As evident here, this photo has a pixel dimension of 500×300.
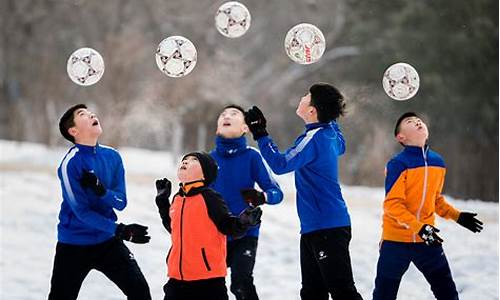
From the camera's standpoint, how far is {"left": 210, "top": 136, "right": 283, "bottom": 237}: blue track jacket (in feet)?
20.4

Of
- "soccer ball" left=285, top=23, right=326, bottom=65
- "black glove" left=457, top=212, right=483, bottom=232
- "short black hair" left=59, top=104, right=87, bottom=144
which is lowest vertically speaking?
"black glove" left=457, top=212, right=483, bottom=232

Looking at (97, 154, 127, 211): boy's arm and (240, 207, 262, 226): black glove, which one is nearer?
(240, 207, 262, 226): black glove

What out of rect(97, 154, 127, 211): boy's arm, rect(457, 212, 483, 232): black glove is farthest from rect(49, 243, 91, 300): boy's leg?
rect(457, 212, 483, 232): black glove

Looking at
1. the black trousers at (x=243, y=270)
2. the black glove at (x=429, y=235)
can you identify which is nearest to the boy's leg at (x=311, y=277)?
the black trousers at (x=243, y=270)

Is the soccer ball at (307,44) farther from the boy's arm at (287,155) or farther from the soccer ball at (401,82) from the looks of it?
the boy's arm at (287,155)

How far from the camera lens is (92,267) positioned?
5.73 metres

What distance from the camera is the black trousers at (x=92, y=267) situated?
571 cm

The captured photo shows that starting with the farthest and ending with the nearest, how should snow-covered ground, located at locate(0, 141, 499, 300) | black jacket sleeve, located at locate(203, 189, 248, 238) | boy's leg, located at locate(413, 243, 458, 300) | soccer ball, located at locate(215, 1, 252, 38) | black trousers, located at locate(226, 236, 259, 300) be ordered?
snow-covered ground, located at locate(0, 141, 499, 300)
soccer ball, located at locate(215, 1, 252, 38)
black trousers, located at locate(226, 236, 259, 300)
boy's leg, located at locate(413, 243, 458, 300)
black jacket sleeve, located at locate(203, 189, 248, 238)

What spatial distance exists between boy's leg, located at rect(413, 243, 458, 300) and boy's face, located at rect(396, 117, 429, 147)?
68cm

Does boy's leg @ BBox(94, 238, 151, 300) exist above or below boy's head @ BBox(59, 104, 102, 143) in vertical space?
below

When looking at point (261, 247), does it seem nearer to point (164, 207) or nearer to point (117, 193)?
point (117, 193)

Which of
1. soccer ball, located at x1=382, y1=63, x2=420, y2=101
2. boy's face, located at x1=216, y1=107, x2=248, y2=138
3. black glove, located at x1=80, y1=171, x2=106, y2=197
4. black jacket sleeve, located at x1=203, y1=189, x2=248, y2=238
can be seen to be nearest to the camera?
black jacket sleeve, located at x1=203, y1=189, x2=248, y2=238

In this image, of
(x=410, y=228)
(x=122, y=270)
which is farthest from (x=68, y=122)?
(x=410, y=228)

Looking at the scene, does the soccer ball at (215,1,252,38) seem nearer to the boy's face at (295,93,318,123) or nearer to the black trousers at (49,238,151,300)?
the boy's face at (295,93,318,123)
